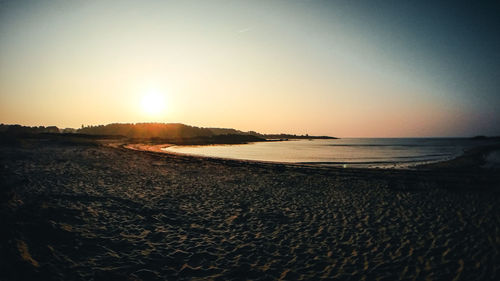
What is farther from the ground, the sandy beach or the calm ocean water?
the calm ocean water

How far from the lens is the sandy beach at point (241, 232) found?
A: 635cm

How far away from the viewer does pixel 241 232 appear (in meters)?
9.03

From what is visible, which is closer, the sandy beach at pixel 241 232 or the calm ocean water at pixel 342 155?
the sandy beach at pixel 241 232

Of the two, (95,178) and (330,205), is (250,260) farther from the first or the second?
(95,178)

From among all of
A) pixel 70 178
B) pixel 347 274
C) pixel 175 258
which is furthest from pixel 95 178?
pixel 347 274

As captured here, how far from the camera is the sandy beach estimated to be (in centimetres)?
635

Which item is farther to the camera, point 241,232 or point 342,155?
point 342,155

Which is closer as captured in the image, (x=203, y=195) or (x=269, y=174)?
(x=203, y=195)

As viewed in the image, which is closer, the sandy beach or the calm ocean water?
the sandy beach

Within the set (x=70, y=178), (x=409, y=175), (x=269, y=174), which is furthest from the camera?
(x=269, y=174)

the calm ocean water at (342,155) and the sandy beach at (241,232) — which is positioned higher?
the calm ocean water at (342,155)

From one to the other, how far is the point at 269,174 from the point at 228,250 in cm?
1486

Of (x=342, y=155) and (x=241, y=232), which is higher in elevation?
(x=342, y=155)

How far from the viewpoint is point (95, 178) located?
55.3 feet
